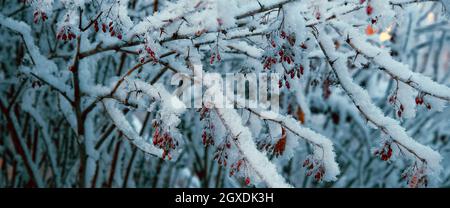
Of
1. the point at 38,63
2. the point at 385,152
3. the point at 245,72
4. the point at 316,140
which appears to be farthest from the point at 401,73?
the point at 38,63

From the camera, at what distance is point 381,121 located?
1701 millimetres

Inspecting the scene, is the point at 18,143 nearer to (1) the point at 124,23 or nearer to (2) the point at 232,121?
(1) the point at 124,23

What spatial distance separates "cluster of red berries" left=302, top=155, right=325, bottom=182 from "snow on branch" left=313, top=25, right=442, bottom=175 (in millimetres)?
259

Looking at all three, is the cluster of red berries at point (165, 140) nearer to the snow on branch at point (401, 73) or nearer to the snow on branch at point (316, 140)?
the snow on branch at point (316, 140)

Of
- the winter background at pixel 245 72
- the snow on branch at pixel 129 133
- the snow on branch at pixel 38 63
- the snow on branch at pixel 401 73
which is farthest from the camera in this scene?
the snow on branch at pixel 38 63

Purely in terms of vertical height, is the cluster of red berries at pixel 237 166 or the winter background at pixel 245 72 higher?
the winter background at pixel 245 72

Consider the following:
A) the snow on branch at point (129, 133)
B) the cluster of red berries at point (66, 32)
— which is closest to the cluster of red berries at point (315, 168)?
the snow on branch at point (129, 133)

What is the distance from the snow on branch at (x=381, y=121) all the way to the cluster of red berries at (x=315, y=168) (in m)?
0.26

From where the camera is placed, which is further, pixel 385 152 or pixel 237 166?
pixel 385 152

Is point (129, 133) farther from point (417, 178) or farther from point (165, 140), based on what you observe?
point (417, 178)

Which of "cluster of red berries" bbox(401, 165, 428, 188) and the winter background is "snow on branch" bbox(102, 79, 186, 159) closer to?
the winter background

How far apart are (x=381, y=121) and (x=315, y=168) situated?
30 centimetres

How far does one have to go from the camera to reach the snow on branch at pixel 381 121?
5.32 ft
